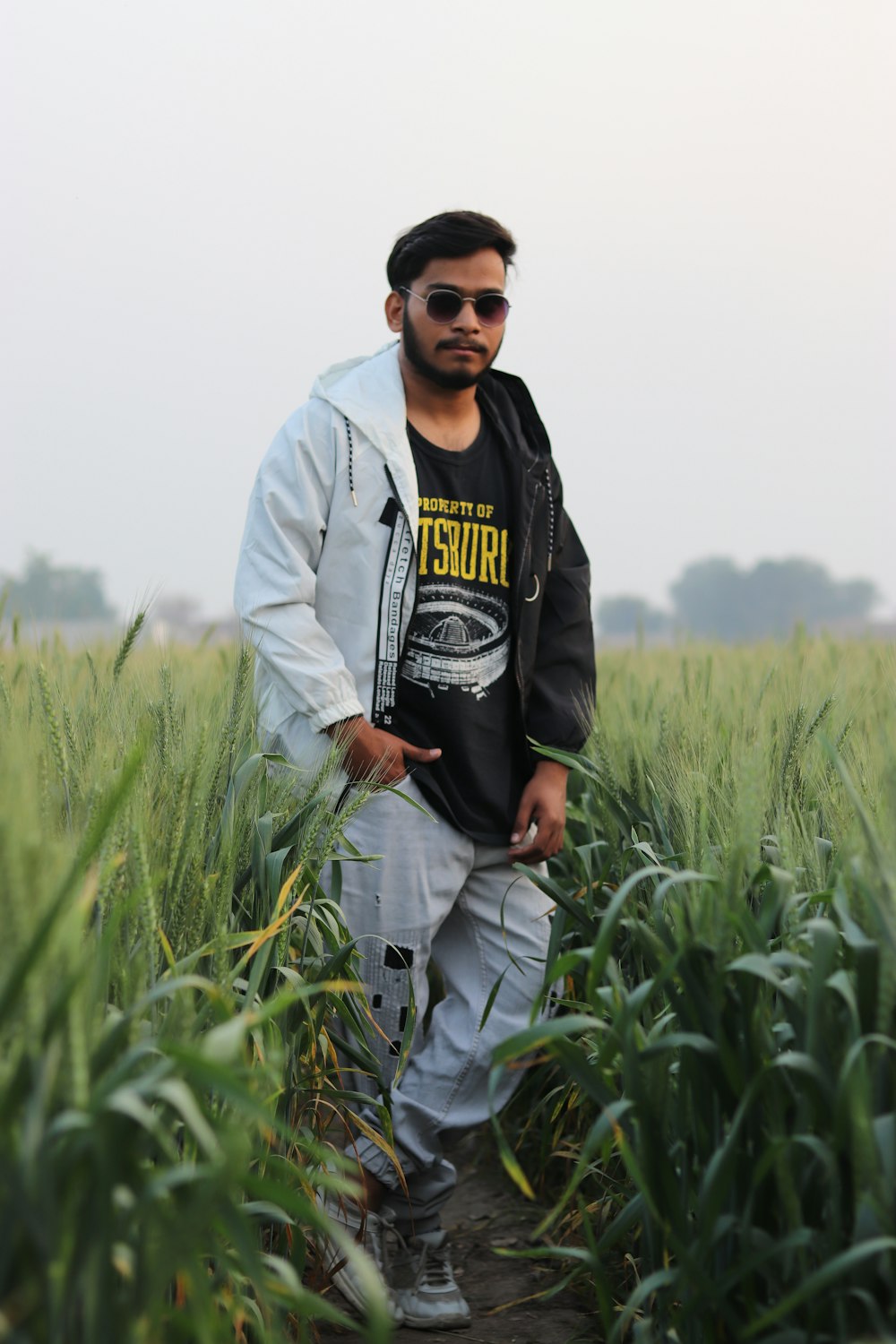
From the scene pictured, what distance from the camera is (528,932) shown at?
2982mm

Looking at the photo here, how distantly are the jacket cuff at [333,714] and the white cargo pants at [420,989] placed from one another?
0.69 ft

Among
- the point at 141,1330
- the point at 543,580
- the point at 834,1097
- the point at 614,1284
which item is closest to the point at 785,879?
the point at 834,1097

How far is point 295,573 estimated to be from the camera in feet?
9.17

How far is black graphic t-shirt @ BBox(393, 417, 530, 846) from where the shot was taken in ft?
9.54

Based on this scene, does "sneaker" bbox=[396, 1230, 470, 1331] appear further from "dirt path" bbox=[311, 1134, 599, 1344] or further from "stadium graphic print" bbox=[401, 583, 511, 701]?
"stadium graphic print" bbox=[401, 583, 511, 701]

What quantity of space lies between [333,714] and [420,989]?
0.66 m

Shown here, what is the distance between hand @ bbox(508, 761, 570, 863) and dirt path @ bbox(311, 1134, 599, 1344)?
0.83 m

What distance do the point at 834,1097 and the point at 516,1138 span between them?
204 cm

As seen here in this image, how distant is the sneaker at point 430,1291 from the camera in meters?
2.59

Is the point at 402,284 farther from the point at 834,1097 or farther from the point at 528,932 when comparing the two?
the point at 834,1097

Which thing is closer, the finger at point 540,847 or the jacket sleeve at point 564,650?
the finger at point 540,847

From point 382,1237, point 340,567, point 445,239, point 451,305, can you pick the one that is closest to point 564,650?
point 340,567

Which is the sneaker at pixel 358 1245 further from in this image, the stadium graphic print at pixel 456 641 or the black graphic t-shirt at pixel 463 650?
the stadium graphic print at pixel 456 641

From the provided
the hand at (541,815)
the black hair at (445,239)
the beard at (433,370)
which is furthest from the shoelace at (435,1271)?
the black hair at (445,239)
